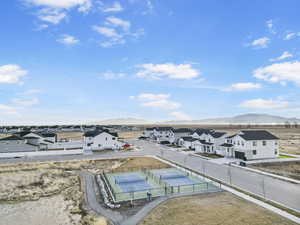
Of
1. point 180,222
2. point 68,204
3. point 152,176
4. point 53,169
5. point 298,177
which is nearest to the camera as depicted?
point 180,222

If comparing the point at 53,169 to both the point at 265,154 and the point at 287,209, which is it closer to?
the point at 287,209

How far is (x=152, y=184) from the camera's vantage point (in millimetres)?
25172

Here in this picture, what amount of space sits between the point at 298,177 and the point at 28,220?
95.4 feet

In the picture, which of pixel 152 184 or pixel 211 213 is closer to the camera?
pixel 211 213

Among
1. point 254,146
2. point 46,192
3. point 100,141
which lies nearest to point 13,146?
point 100,141

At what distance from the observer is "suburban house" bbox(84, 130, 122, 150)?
178 feet

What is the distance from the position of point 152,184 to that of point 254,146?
24.4 m

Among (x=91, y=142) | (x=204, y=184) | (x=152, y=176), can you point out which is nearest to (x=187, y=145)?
(x=91, y=142)

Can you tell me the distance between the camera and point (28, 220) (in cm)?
1673

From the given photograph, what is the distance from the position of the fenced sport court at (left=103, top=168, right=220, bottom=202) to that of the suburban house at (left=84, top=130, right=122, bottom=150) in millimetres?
25595

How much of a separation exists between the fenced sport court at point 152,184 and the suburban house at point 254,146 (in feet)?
51.3

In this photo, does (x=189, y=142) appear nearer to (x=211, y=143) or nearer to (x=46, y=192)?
(x=211, y=143)

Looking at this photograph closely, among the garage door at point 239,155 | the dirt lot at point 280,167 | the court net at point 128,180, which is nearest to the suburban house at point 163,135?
the garage door at point 239,155

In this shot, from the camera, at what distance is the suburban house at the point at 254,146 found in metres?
40.1
